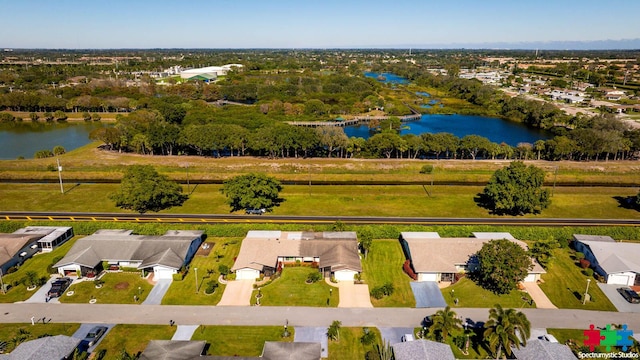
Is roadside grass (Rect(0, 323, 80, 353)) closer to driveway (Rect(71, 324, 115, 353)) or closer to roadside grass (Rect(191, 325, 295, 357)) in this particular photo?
driveway (Rect(71, 324, 115, 353))

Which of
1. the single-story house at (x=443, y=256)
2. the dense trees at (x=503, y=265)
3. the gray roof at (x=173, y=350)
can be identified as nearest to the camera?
the gray roof at (x=173, y=350)

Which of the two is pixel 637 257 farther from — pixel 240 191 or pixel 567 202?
pixel 240 191

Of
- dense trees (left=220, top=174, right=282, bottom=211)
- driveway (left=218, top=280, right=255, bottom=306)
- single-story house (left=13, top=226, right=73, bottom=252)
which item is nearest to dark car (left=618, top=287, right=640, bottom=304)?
driveway (left=218, top=280, right=255, bottom=306)

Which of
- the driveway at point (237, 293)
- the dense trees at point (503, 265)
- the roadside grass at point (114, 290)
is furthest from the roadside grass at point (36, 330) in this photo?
the dense trees at point (503, 265)

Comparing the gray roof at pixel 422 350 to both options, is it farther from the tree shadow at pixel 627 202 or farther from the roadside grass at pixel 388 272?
the tree shadow at pixel 627 202

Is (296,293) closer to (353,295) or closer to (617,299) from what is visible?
(353,295)
